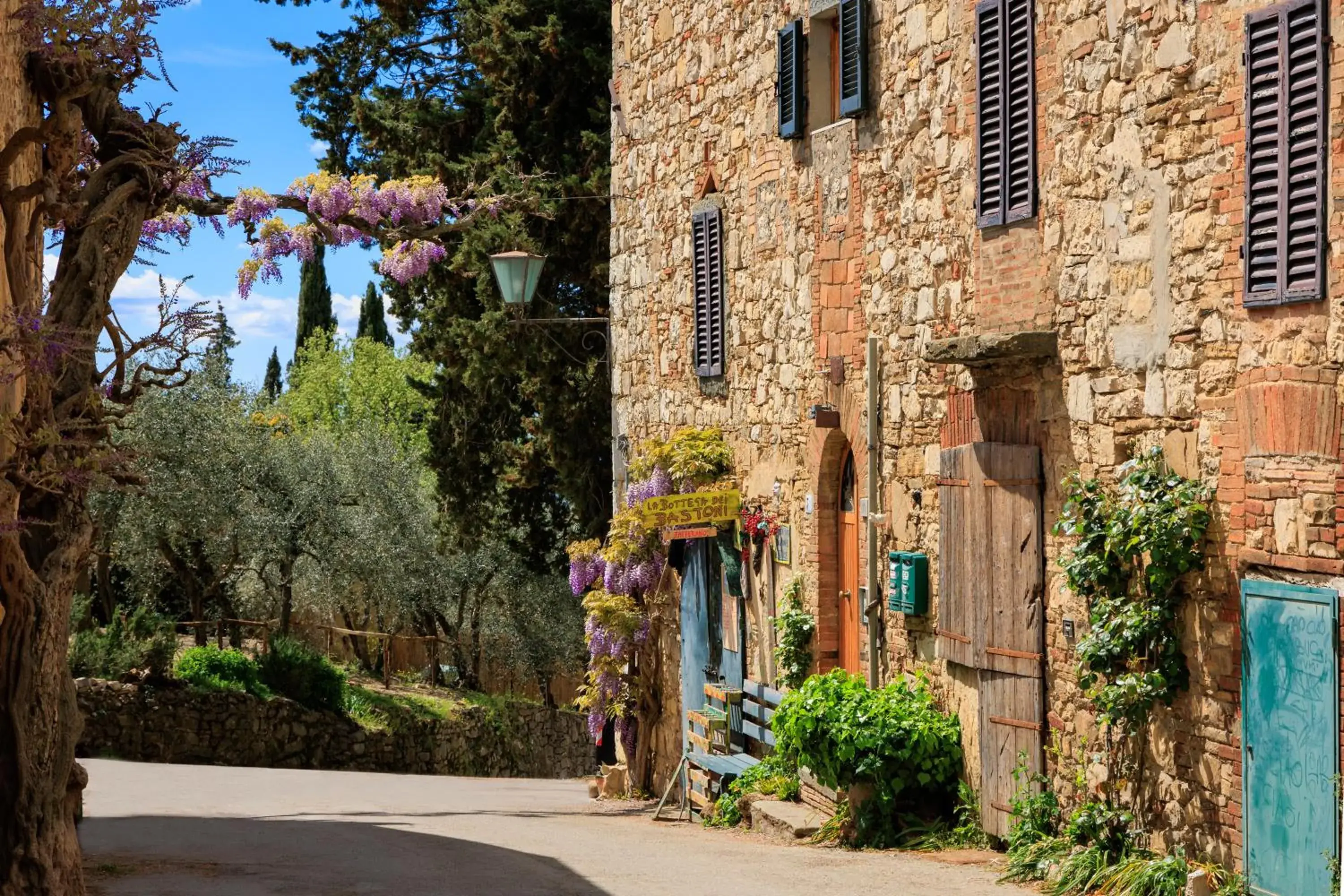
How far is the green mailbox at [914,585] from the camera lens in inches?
420

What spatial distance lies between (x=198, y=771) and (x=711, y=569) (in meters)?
7.07

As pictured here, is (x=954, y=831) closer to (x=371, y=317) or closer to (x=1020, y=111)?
(x=1020, y=111)

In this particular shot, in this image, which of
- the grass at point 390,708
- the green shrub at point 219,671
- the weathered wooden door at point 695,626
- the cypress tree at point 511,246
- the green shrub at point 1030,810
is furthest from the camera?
the grass at point 390,708

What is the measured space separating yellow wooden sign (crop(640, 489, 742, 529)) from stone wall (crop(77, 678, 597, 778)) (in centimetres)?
867

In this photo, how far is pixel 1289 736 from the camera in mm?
7047

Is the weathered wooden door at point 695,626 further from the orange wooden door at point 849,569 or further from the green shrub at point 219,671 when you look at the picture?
the green shrub at point 219,671

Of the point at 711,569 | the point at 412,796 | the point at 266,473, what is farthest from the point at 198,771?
the point at 266,473

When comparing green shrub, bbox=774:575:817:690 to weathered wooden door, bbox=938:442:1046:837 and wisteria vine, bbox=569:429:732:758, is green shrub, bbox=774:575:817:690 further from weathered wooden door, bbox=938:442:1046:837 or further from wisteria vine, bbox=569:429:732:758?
weathered wooden door, bbox=938:442:1046:837

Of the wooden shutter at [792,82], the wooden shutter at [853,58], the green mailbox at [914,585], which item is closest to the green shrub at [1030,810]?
the green mailbox at [914,585]

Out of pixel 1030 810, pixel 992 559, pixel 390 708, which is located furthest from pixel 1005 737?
pixel 390 708

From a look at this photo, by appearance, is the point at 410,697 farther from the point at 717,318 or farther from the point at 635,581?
the point at 717,318

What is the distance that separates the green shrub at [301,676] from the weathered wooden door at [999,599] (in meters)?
15.9

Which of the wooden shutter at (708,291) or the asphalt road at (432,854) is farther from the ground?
the wooden shutter at (708,291)

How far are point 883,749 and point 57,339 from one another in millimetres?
5699
